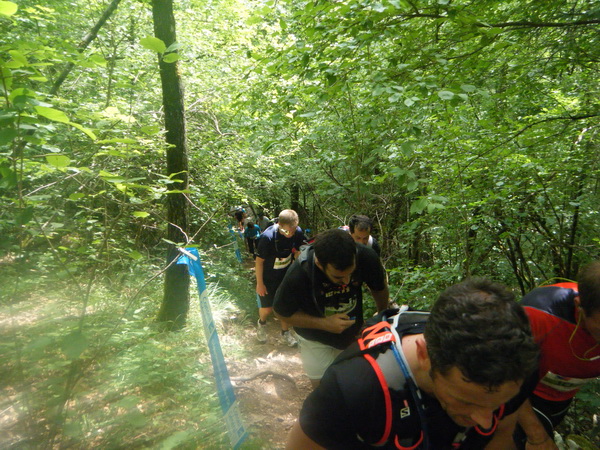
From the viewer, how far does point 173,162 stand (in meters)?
4.29

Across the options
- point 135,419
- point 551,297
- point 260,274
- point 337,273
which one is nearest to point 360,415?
point 337,273

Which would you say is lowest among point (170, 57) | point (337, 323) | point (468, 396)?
point (337, 323)

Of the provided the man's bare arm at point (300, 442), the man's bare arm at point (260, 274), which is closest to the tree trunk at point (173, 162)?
the man's bare arm at point (260, 274)

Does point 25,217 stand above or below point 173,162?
below

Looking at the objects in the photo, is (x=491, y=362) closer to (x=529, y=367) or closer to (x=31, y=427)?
(x=529, y=367)

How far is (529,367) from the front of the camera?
1.02 meters

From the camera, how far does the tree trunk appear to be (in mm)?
3874

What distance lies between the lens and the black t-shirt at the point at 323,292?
8.32 ft

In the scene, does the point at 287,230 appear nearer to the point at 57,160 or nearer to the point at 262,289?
the point at 262,289

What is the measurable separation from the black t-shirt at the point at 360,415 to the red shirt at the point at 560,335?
2.51 ft

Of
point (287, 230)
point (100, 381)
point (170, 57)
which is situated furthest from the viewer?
point (287, 230)

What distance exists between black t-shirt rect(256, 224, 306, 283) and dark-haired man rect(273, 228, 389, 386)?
78.0 inches

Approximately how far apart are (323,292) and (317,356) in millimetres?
689

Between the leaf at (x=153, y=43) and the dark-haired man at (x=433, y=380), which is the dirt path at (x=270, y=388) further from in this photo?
the leaf at (x=153, y=43)
